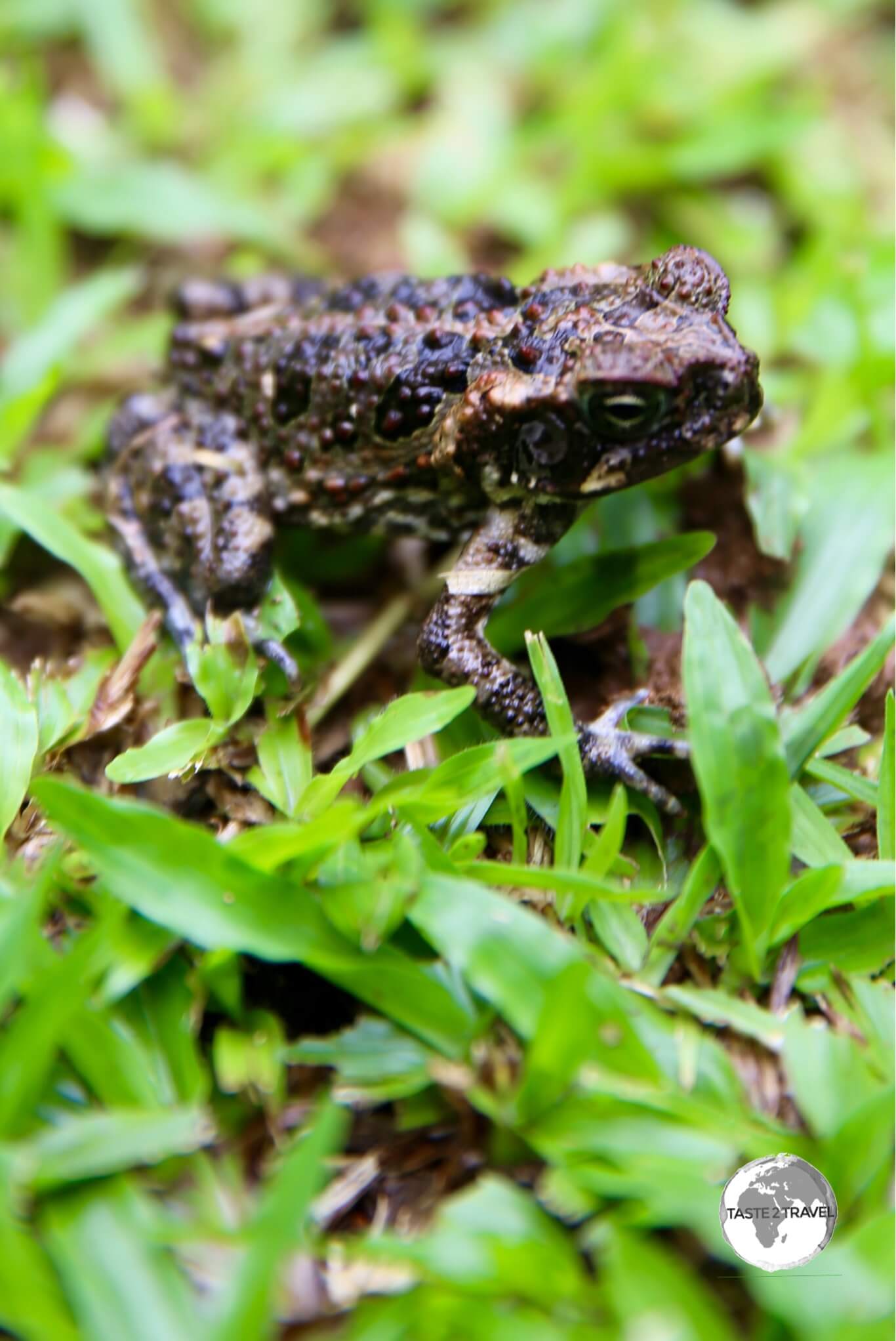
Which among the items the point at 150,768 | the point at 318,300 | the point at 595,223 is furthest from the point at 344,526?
the point at 595,223

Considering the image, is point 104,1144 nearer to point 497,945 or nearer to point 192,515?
point 497,945

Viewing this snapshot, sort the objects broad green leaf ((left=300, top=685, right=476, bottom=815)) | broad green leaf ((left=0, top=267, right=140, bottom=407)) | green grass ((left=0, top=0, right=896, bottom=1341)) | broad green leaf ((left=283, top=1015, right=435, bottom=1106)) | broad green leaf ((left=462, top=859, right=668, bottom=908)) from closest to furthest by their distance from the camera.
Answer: green grass ((left=0, top=0, right=896, bottom=1341)) < broad green leaf ((left=283, top=1015, right=435, bottom=1106)) < broad green leaf ((left=462, top=859, right=668, bottom=908)) < broad green leaf ((left=300, top=685, right=476, bottom=815)) < broad green leaf ((left=0, top=267, right=140, bottom=407))

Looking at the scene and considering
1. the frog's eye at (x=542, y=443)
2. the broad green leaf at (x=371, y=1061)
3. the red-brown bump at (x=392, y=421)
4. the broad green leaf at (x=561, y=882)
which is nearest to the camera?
the broad green leaf at (x=371, y=1061)

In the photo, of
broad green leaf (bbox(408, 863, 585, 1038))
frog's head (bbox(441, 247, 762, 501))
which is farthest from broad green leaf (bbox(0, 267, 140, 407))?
broad green leaf (bbox(408, 863, 585, 1038))

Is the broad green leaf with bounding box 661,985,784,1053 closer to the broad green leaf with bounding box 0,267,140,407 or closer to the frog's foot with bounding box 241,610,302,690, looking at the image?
the frog's foot with bounding box 241,610,302,690

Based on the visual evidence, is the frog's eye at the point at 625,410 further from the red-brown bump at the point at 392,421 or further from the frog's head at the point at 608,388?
the red-brown bump at the point at 392,421

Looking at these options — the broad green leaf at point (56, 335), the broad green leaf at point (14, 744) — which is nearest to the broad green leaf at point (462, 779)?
the broad green leaf at point (14, 744)
